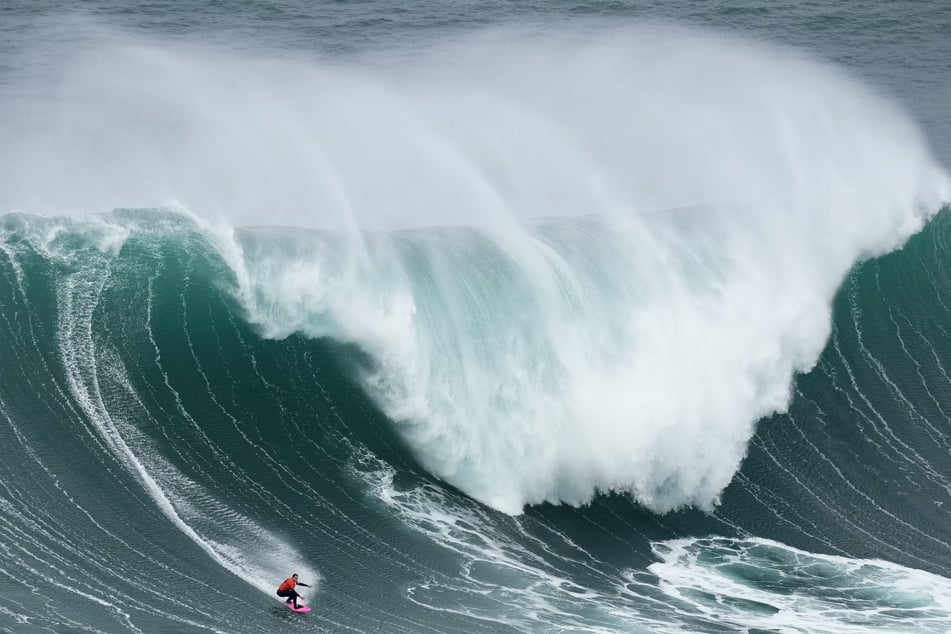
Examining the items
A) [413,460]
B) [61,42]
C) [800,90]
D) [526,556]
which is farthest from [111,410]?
[800,90]

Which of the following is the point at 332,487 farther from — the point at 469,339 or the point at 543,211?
the point at 543,211

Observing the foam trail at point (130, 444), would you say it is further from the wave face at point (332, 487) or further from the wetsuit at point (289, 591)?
the wetsuit at point (289, 591)

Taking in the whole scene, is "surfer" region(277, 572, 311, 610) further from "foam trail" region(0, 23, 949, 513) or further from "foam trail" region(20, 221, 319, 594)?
"foam trail" region(0, 23, 949, 513)

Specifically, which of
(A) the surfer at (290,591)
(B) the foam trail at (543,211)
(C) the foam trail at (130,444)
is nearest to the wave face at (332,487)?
(C) the foam trail at (130,444)

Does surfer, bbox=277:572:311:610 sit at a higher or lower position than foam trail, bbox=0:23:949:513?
lower

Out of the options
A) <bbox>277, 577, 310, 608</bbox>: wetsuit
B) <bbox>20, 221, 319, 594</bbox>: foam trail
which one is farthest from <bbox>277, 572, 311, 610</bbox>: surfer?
<bbox>20, 221, 319, 594</bbox>: foam trail

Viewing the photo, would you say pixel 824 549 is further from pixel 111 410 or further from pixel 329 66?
pixel 329 66
